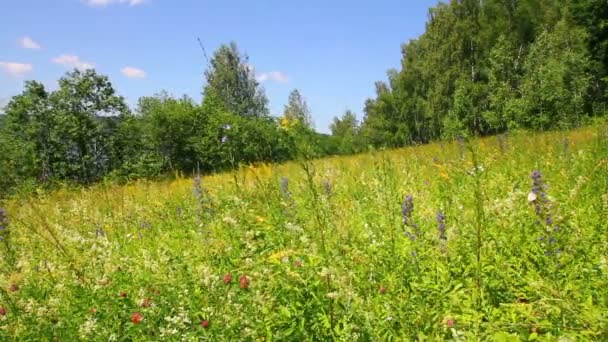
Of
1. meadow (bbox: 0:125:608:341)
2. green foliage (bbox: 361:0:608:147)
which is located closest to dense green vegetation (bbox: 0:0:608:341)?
meadow (bbox: 0:125:608:341)

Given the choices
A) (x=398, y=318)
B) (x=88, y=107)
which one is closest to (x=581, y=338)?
(x=398, y=318)

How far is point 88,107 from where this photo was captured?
2864 centimetres

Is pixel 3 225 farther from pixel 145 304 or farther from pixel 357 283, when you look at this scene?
pixel 357 283

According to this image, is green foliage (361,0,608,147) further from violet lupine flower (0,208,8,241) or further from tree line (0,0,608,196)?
violet lupine flower (0,208,8,241)

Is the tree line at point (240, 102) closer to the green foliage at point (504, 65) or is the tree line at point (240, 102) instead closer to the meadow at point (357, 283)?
the green foliage at point (504, 65)

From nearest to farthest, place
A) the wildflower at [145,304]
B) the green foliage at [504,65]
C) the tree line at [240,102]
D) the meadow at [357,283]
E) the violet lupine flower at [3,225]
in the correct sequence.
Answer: the meadow at [357,283] < the wildflower at [145,304] < the violet lupine flower at [3,225] < the green foliage at [504,65] < the tree line at [240,102]

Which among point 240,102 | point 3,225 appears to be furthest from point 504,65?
point 3,225

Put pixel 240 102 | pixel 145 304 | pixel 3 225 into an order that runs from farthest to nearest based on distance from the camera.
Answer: pixel 240 102 → pixel 3 225 → pixel 145 304

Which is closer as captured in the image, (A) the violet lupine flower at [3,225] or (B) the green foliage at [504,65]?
(A) the violet lupine flower at [3,225]

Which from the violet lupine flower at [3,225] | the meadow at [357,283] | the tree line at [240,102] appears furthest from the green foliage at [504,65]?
A: the violet lupine flower at [3,225]

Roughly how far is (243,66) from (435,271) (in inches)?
1750

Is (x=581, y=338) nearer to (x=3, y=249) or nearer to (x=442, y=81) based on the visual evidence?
(x=3, y=249)

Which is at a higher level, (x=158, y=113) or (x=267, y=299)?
(x=158, y=113)

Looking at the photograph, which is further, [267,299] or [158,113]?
[158,113]
